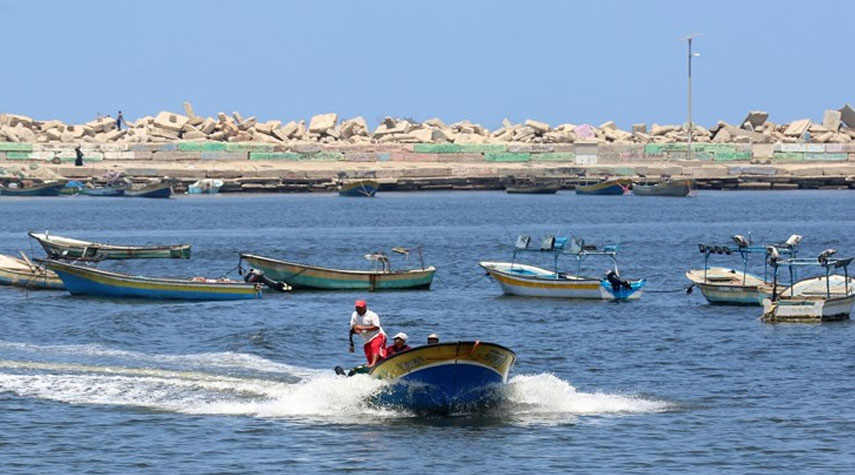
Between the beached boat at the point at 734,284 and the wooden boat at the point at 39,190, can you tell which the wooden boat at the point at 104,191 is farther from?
the beached boat at the point at 734,284

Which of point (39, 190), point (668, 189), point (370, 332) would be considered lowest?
point (668, 189)

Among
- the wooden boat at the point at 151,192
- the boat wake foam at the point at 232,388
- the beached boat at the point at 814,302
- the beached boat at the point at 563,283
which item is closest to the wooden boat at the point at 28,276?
the beached boat at the point at 563,283

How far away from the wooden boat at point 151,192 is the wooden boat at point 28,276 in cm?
6347

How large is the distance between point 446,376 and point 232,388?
5.43 meters

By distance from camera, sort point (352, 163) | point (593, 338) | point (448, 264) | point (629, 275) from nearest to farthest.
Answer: point (593, 338)
point (629, 275)
point (448, 264)
point (352, 163)

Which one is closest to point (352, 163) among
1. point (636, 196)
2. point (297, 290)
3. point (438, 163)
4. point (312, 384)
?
point (438, 163)

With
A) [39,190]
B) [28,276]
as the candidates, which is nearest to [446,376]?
[28,276]

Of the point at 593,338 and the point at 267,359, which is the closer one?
the point at 267,359

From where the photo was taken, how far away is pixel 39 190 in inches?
4444

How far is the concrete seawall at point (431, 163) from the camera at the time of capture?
11962cm

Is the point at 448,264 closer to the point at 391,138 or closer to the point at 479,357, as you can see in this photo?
the point at 479,357

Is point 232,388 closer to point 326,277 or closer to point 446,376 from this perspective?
point 446,376

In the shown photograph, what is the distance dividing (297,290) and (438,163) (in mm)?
83505

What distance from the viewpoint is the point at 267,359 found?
31.2m
